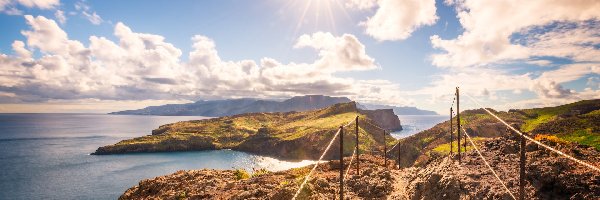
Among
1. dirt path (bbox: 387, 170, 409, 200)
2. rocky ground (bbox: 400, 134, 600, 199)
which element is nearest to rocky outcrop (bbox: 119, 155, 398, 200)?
dirt path (bbox: 387, 170, 409, 200)

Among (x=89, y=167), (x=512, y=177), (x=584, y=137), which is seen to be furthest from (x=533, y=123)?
(x=89, y=167)

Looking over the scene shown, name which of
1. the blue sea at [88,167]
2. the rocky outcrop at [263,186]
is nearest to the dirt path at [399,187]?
the rocky outcrop at [263,186]

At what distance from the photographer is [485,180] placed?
21016 millimetres

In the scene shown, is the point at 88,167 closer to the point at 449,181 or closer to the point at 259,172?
the point at 259,172

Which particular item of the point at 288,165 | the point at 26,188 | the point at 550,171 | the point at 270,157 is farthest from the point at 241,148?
the point at 550,171

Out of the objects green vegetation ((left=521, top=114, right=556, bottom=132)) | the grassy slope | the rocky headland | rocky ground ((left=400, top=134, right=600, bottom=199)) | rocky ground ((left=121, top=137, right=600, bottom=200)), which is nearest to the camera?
rocky ground ((left=400, top=134, right=600, bottom=199))

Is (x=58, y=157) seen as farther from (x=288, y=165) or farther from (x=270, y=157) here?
(x=288, y=165)

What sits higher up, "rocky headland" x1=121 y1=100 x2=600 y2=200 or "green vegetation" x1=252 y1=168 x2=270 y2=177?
"rocky headland" x1=121 y1=100 x2=600 y2=200

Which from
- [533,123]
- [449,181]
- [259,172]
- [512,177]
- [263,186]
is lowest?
[259,172]

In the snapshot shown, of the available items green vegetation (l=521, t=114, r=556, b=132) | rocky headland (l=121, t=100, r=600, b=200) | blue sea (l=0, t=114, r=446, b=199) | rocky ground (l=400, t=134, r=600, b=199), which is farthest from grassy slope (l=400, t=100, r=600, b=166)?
rocky ground (l=400, t=134, r=600, b=199)

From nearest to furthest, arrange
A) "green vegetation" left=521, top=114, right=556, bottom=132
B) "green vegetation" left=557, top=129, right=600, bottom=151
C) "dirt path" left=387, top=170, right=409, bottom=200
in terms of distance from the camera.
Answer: "dirt path" left=387, top=170, right=409, bottom=200 → "green vegetation" left=557, top=129, right=600, bottom=151 → "green vegetation" left=521, top=114, right=556, bottom=132

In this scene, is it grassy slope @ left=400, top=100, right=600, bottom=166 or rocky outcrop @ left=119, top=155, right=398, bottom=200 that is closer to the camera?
rocky outcrop @ left=119, top=155, right=398, bottom=200

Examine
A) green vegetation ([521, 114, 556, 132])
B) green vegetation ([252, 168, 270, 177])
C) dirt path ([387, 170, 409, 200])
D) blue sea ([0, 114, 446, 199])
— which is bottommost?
blue sea ([0, 114, 446, 199])

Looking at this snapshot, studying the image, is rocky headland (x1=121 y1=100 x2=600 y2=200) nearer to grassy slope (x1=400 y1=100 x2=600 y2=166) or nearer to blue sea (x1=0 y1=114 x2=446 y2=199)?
blue sea (x1=0 y1=114 x2=446 y2=199)
